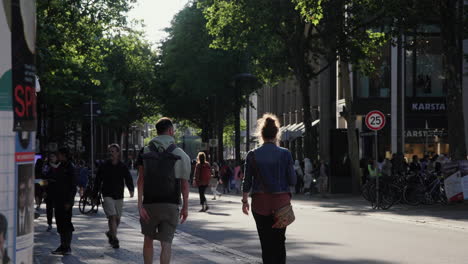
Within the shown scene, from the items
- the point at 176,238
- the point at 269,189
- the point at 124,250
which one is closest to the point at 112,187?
the point at 124,250

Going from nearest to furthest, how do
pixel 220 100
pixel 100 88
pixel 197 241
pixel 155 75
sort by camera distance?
pixel 197 241
pixel 220 100
pixel 100 88
pixel 155 75

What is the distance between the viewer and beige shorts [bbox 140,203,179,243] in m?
8.23

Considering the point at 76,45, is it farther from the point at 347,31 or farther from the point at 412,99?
the point at 412,99

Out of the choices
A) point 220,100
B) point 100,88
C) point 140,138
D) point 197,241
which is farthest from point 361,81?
point 140,138

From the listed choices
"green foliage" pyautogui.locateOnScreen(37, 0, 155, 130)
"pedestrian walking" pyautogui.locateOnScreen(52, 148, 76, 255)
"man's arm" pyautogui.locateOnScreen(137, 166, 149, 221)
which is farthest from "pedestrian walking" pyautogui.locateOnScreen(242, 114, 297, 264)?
"green foliage" pyautogui.locateOnScreen(37, 0, 155, 130)

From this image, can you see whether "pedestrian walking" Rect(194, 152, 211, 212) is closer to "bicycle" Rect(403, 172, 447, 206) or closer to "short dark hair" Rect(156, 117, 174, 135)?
"bicycle" Rect(403, 172, 447, 206)

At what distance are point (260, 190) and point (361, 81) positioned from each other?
38.7 meters

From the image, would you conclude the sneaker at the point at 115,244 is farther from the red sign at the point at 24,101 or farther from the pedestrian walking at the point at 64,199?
the red sign at the point at 24,101

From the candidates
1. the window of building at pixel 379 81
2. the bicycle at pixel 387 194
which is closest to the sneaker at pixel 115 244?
the bicycle at pixel 387 194

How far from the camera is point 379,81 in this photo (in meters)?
45.4

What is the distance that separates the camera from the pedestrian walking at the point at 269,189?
7.73 meters

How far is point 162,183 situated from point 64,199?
514 centimetres

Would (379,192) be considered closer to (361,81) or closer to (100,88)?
(361,81)

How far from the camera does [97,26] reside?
3506cm
